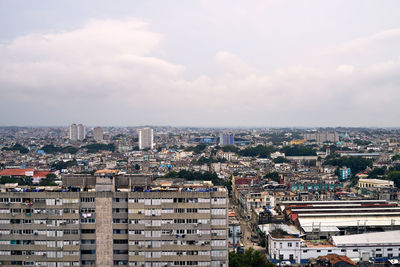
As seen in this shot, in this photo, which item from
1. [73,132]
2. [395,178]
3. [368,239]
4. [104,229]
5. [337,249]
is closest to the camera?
[104,229]

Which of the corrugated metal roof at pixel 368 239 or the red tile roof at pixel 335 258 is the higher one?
the corrugated metal roof at pixel 368 239

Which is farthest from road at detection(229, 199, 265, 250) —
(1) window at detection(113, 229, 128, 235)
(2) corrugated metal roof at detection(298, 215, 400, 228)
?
(1) window at detection(113, 229, 128, 235)

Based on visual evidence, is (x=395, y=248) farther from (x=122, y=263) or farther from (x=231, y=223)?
(x=122, y=263)

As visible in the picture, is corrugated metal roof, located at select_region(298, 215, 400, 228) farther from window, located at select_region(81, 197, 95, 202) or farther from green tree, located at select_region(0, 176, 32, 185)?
green tree, located at select_region(0, 176, 32, 185)

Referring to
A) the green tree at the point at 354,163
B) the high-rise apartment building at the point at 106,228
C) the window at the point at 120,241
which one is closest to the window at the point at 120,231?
the high-rise apartment building at the point at 106,228

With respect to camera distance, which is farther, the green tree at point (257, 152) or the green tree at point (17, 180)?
the green tree at point (257, 152)

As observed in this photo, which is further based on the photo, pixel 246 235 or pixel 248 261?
pixel 246 235

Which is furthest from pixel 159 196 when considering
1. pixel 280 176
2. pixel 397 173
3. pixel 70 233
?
pixel 397 173

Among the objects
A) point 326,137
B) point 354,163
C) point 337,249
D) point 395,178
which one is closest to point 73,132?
point 326,137

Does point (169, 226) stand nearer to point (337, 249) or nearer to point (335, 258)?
point (335, 258)

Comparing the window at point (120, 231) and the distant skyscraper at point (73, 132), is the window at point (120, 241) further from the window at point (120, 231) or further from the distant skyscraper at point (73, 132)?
the distant skyscraper at point (73, 132)
